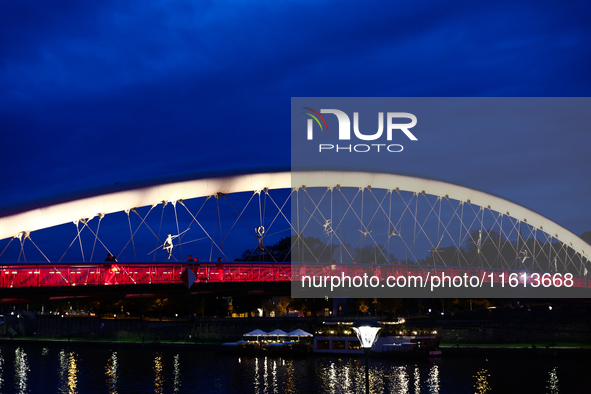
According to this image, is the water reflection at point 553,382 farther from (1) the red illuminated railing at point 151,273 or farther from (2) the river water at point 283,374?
(1) the red illuminated railing at point 151,273

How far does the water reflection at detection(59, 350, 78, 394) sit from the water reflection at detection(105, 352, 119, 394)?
2221 millimetres

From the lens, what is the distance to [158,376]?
46.1 metres

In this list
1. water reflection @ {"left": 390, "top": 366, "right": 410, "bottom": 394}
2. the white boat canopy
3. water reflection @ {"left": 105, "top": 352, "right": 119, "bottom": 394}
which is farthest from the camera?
the white boat canopy

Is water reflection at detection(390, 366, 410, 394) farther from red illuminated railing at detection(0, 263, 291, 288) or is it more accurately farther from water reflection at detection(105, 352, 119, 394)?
water reflection at detection(105, 352, 119, 394)

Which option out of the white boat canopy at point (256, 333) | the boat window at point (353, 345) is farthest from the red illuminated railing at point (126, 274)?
the white boat canopy at point (256, 333)

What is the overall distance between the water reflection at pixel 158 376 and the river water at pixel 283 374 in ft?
0.27

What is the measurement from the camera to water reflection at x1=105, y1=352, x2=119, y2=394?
41.4 meters

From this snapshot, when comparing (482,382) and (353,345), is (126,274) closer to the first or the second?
(482,382)

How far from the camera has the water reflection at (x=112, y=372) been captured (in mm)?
41388

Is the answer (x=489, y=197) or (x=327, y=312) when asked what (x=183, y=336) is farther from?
(x=489, y=197)

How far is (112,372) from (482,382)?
27.8m

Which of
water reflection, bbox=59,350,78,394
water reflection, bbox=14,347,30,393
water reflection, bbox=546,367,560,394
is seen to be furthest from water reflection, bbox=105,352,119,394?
water reflection, bbox=546,367,560,394

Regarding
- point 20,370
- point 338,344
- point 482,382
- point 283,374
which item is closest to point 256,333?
point 338,344

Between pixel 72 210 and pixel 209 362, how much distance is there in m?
22.0
